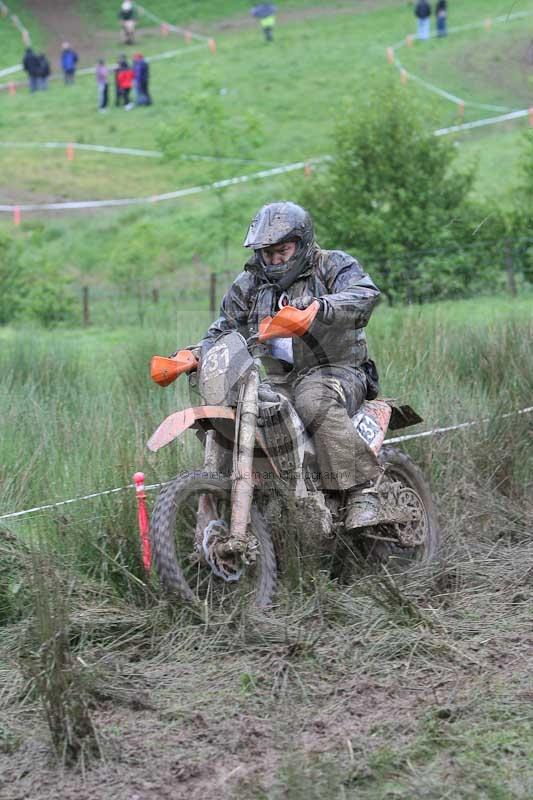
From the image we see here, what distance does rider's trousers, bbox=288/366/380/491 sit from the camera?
6004mm

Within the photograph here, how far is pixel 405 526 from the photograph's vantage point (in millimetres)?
6504

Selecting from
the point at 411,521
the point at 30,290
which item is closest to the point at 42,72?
the point at 30,290

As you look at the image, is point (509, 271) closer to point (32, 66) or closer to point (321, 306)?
point (321, 306)

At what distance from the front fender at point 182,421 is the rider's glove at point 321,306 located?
591 millimetres

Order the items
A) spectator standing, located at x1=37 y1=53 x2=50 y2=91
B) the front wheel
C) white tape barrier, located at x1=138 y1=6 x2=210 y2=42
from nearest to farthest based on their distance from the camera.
Answer: the front wheel < spectator standing, located at x1=37 y1=53 x2=50 y2=91 < white tape barrier, located at x1=138 y1=6 x2=210 y2=42

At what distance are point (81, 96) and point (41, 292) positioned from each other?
24.3 metres

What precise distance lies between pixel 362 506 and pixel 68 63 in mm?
42471

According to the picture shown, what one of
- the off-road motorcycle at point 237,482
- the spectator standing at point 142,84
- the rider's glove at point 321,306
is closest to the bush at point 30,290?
the off-road motorcycle at point 237,482

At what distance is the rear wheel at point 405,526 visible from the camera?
641 centimetres

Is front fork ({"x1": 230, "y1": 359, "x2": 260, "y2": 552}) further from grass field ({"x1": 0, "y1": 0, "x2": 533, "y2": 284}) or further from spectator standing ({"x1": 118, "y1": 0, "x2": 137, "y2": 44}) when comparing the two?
spectator standing ({"x1": 118, "y1": 0, "x2": 137, "y2": 44})

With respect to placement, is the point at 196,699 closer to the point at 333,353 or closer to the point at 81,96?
the point at 333,353

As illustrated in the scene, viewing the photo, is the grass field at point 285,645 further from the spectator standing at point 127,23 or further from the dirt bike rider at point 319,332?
the spectator standing at point 127,23

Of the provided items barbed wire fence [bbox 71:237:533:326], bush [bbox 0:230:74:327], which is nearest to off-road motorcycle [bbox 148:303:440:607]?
barbed wire fence [bbox 71:237:533:326]

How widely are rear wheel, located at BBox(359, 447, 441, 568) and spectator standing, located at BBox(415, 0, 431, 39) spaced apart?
4079 cm
